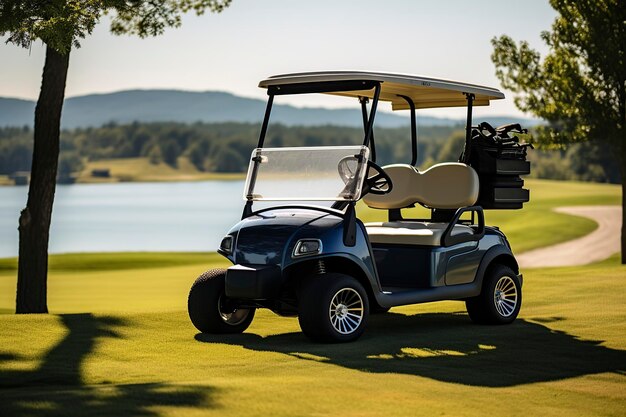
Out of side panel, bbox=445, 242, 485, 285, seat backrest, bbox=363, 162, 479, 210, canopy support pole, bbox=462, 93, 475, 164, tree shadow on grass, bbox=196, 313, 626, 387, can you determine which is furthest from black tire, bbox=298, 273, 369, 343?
canopy support pole, bbox=462, 93, 475, 164

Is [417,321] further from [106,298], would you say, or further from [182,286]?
[182,286]

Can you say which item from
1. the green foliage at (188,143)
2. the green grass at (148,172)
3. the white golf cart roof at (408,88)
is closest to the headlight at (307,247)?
the white golf cart roof at (408,88)

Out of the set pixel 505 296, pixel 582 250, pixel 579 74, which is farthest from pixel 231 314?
pixel 582 250

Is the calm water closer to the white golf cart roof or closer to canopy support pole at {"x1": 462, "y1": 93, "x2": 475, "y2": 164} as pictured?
the white golf cart roof

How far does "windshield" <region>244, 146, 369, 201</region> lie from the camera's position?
9.35 meters

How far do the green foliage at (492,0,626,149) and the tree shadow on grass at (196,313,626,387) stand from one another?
11.5m

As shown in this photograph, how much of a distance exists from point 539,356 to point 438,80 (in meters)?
2.84

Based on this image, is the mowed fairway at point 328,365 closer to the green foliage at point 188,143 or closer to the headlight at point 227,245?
the headlight at point 227,245

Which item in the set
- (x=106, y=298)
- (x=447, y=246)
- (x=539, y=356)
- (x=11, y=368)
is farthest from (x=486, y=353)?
(x=106, y=298)

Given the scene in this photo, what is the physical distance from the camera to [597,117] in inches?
838

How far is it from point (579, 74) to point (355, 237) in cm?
1371

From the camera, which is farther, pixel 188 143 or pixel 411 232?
pixel 188 143

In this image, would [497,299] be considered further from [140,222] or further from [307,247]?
[140,222]

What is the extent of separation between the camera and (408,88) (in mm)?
10797
